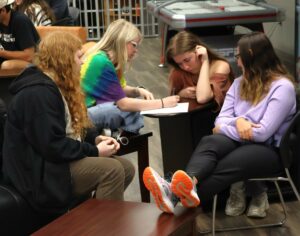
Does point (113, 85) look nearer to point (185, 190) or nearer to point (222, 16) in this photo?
point (185, 190)

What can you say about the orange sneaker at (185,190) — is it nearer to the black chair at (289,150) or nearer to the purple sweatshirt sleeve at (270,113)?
the black chair at (289,150)

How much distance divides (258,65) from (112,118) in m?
0.83

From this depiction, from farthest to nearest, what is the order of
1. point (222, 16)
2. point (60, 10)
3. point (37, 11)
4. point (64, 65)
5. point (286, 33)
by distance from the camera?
point (286, 33), point (222, 16), point (60, 10), point (37, 11), point (64, 65)

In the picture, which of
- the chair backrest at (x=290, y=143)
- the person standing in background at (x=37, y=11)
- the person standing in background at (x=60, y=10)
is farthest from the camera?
the person standing in background at (x=60, y=10)

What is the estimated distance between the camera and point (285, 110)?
126 inches

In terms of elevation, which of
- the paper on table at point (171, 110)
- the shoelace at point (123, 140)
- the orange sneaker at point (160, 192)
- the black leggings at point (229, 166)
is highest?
the paper on table at point (171, 110)

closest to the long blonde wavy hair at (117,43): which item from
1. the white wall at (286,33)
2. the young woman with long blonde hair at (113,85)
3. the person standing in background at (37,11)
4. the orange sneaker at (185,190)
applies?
the young woman with long blonde hair at (113,85)

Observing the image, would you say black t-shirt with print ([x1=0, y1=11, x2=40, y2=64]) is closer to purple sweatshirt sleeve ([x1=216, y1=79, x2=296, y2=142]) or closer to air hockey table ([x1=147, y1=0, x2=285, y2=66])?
purple sweatshirt sleeve ([x1=216, y1=79, x2=296, y2=142])

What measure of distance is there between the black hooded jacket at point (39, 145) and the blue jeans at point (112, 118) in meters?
0.50

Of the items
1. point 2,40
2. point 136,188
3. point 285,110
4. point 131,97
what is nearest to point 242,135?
point 285,110

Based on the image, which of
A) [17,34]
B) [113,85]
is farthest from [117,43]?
[17,34]

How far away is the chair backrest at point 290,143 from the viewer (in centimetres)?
312

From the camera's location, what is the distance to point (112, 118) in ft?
11.2

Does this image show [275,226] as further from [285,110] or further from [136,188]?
[136,188]
